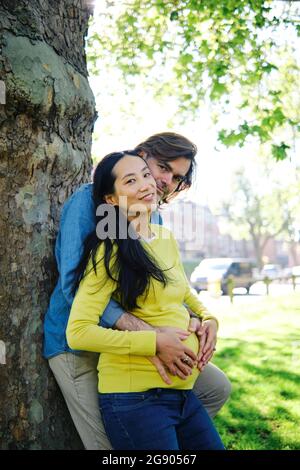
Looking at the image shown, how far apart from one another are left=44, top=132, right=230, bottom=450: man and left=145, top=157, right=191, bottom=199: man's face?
705 mm

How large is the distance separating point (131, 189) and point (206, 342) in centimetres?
95

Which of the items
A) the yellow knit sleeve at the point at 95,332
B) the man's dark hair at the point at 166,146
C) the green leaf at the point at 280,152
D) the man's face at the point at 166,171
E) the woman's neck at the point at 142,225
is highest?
the green leaf at the point at 280,152

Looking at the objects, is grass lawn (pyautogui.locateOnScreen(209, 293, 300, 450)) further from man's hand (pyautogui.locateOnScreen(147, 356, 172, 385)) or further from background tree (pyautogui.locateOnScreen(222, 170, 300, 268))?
background tree (pyautogui.locateOnScreen(222, 170, 300, 268))

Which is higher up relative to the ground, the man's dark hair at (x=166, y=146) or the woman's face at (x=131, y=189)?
the man's dark hair at (x=166, y=146)

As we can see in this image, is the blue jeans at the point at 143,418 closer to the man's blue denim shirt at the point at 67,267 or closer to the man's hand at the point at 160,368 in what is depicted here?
the man's hand at the point at 160,368

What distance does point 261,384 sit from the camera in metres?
5.91

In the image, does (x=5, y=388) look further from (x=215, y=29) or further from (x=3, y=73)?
(x=215, y=29)

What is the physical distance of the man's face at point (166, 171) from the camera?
331cm

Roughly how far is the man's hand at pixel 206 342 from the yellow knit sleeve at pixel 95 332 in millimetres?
371

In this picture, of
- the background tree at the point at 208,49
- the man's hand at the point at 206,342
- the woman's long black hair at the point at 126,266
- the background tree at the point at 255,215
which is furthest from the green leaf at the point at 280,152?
the background tree at the point at 255,215

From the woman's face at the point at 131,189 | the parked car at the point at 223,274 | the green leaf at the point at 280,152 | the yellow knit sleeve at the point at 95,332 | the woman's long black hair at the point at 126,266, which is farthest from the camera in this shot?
the parked car at the point at 223,274

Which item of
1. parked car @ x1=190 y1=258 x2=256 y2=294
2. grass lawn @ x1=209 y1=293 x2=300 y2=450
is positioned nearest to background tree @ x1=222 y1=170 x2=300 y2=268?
parked car @ x1=190 y1=258 x2=256 y2=294

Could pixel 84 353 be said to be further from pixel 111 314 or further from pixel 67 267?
pixel 67 267

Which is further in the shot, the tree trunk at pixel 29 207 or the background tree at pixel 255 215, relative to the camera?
the background tree at pixel 255 215
